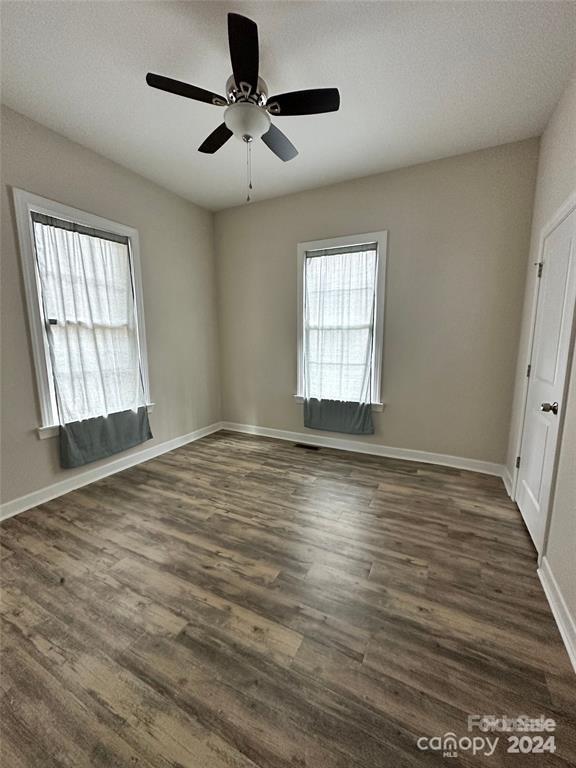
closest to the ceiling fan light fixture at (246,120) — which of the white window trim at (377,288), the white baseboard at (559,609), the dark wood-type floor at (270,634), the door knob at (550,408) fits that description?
the white window trim at (377,288)

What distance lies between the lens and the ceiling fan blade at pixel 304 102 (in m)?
1.66

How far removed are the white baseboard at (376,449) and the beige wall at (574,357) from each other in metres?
0.36

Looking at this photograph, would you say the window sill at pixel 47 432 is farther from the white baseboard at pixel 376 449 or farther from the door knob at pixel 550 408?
the door knob at pixel 550 408

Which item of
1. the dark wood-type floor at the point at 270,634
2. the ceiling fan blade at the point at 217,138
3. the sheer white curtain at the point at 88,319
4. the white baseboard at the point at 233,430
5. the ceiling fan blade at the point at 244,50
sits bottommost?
the dark wood-type floor at the point at 270,634

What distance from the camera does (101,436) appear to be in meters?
2.96

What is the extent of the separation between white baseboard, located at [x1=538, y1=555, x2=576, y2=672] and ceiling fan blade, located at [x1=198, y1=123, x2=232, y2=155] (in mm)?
3195

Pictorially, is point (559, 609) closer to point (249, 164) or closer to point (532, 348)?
point (532, 348)

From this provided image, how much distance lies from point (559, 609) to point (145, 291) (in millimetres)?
4037

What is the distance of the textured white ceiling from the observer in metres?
1.56

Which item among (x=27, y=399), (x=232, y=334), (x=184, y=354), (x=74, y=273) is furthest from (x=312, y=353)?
(x=27, y=399)

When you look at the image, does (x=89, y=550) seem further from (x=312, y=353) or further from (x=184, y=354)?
(x=312, y=353)

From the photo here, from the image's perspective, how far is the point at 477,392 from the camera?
2.99 m

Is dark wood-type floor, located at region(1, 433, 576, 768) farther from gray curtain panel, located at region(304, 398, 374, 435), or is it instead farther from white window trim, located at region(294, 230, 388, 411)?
white window trim, located at region(294, 230, 388, 411)

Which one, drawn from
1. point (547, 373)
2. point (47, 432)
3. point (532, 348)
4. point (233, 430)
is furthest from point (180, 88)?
point (233, 430)
